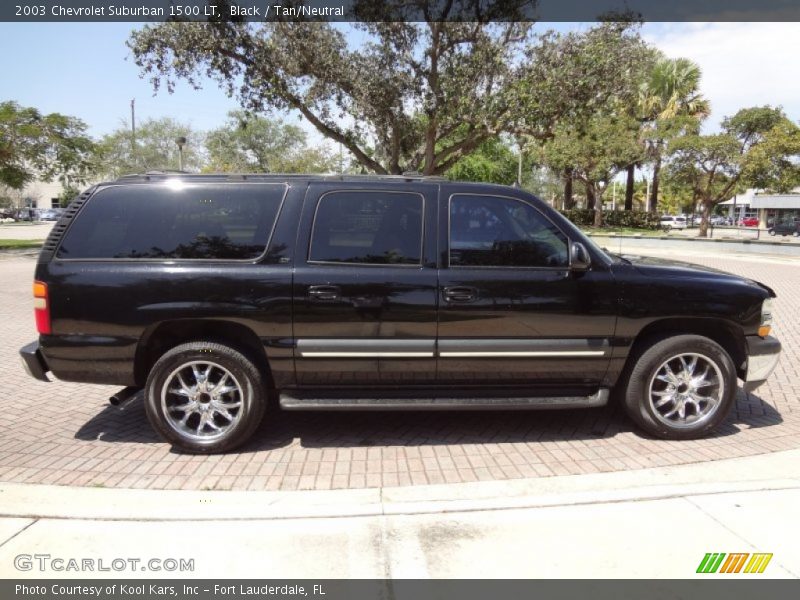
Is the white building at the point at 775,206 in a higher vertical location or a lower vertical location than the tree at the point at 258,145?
lower

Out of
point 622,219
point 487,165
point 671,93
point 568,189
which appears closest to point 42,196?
point 487,165

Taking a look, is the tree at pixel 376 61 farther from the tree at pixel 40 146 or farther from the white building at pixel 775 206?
the white building at pixel 775 206

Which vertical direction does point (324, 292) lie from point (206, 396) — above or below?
above

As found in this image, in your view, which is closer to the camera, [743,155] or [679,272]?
[679,272]

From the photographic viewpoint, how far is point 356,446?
13.5 feet

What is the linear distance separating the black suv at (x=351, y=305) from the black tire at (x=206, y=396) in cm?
1

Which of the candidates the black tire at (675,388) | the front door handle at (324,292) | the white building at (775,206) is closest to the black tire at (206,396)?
the front door handle at (324,292)

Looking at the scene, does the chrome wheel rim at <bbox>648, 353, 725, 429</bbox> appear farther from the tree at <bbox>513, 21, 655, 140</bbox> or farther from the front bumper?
the tree at <bbox>513, 21, 655, 140</bbox>

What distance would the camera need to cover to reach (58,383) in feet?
18.2

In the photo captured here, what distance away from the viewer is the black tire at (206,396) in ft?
12.6

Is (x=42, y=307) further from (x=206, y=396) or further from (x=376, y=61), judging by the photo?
(x=376, y=61)

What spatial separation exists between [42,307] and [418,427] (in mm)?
2838
